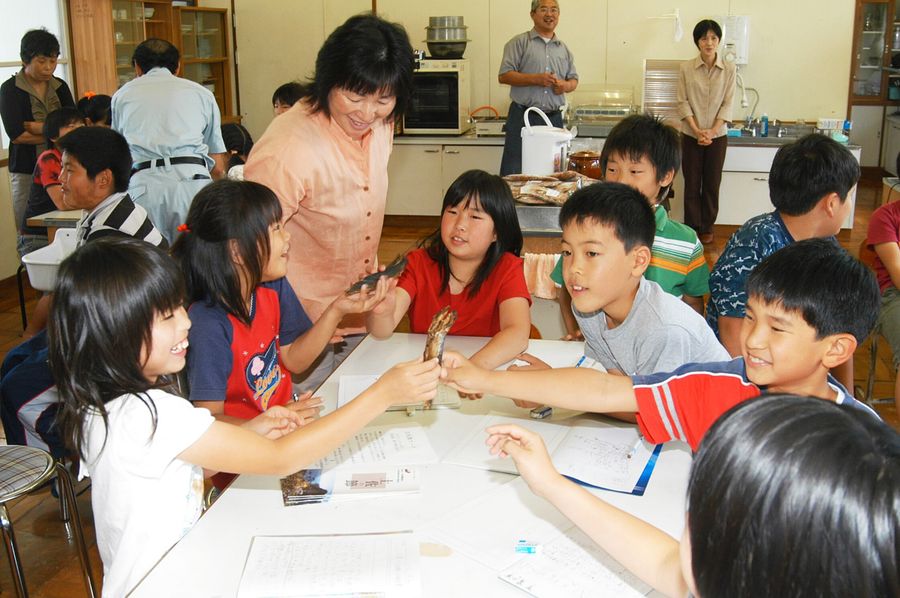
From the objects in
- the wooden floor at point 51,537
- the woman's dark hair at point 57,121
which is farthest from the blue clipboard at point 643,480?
the woman's dark hair at point 57,121

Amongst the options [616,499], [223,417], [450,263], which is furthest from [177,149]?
[616,499]

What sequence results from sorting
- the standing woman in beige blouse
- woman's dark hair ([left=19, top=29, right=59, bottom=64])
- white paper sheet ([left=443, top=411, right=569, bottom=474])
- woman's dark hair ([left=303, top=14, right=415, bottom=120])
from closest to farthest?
white paper sheet ([left=443, top=411, right=569, bottom=474])
woman's dark hair ([left=303, top=14, right=415, bottom=120])
woman's dark hair ([left=19, top=29, right=59, bottom=64])
the standing woman in beige blouse

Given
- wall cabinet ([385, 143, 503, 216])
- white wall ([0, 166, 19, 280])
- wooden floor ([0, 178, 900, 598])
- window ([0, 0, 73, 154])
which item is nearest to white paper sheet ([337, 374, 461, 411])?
wooden floor ([0, 178, 900, 598])

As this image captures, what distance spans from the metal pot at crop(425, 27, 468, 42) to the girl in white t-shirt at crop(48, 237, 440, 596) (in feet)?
18.4

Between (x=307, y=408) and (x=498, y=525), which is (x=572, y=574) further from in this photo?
(x=307, y=408)

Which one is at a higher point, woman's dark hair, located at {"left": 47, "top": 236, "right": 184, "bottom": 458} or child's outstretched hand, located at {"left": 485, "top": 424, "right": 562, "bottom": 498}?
woman's dark hair, located at {"left": 47, "top": 236, "right": 184, "bottom": 458}

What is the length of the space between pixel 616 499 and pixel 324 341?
0.89 metres

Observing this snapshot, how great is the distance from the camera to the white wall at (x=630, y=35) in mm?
6613

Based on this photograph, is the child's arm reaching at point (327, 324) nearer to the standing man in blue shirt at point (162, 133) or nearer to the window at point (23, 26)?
the standing man in blue shirt at point (162, 133)

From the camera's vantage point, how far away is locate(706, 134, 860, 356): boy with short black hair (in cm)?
228

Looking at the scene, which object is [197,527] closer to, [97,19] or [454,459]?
[454,459]

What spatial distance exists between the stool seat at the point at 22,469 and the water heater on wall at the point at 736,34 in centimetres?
585

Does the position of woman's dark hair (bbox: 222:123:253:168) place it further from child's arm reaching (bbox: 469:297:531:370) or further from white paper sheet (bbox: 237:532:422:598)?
white paper sheet (bbox: 237:532:422:598)

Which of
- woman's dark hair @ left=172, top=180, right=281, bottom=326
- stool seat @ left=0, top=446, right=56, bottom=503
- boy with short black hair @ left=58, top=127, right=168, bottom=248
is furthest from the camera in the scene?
boy with short black hair @ left=58, top=127, right=168, bottom=248
